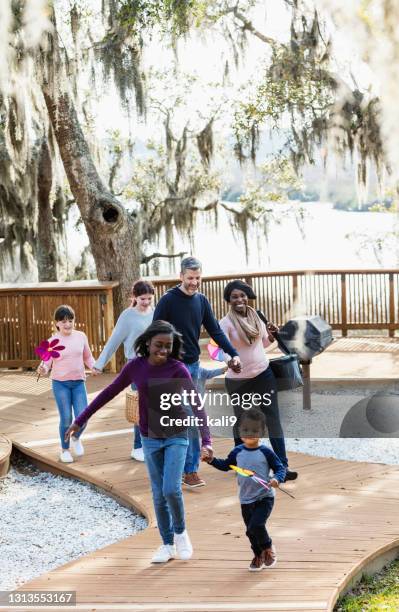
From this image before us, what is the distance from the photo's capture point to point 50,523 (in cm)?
562

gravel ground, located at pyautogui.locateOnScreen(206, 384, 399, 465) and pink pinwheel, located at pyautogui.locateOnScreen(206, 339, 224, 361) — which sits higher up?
pink pinwheel, located at pyautogui.locateOnScreen(206, 339, 224, 361)

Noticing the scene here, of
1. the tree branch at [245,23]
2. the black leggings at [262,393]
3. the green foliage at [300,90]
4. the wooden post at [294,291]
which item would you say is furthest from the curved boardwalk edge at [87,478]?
the tree branch at [245,23]

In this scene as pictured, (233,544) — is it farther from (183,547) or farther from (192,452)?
(192,452)

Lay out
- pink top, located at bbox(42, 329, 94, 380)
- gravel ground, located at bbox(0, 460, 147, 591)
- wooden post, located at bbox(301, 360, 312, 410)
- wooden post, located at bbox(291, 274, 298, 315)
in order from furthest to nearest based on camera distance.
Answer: wooden post, located at bbox(291, 274, 298, 315)
wooden post, located at bbox(301, 360, 312, 410)
pink top, located at bbox(42, 329, 94, 380)
gravel ground, located at bbox(0, 460, 147, 591)

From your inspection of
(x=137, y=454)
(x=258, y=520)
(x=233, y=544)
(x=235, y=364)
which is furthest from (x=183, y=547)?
(x=137, y=454)

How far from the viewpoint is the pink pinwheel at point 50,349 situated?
6.21m

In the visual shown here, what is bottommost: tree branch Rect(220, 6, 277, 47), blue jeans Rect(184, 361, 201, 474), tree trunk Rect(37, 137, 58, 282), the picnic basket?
blue jeans Rect(184, 361, 201, 474)

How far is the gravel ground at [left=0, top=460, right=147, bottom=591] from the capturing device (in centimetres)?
497

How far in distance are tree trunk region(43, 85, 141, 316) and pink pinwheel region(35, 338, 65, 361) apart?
474 cm

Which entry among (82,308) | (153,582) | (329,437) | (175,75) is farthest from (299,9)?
(153,582)

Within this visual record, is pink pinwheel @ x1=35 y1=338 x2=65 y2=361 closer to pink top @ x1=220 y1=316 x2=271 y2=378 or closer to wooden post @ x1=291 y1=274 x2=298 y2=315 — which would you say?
pink top @ x1=220 y1=316 x2=271 y2=378

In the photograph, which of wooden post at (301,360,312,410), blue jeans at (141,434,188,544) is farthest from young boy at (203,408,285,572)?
wooden post at (301,360,312,410)

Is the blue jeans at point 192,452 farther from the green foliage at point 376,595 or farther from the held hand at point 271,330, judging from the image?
the green foliage at point 376,595

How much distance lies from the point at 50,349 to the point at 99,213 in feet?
16.5
